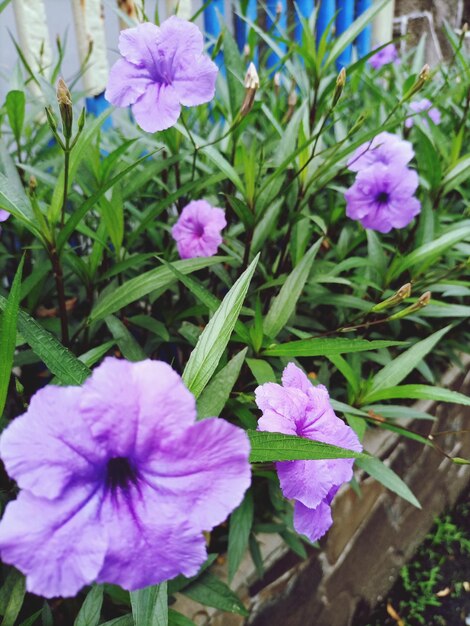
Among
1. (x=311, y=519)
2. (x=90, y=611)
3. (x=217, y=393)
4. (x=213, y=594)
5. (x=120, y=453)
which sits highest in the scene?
(x=120, y=453)

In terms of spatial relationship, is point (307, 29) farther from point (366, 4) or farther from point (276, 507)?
point (366, 4)

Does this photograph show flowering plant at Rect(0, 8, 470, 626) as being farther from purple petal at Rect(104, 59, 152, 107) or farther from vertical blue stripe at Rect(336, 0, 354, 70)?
vertical blue stripe at Rect(336, 0, 354, 70)

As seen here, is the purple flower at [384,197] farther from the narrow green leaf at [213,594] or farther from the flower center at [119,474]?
the flower center at [119,474]

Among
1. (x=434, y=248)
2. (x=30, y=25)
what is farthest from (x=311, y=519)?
(x=30, y=25)

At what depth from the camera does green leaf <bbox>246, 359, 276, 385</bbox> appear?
0.79 metres

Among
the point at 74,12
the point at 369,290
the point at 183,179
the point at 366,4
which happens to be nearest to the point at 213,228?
the point at 183,179

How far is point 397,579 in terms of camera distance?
1.64m

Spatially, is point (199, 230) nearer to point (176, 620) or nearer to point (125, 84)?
point (125, 84)

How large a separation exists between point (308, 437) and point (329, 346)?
170mm

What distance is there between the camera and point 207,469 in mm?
375

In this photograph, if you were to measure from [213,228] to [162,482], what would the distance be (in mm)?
679

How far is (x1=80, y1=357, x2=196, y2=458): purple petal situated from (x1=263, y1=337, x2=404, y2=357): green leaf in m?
0.35

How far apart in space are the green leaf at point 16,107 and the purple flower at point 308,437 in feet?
2.39

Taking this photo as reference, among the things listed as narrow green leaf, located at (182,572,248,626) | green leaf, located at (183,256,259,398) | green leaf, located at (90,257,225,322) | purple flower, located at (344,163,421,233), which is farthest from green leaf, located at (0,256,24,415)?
purple flower, located at (344,163,421,233)
